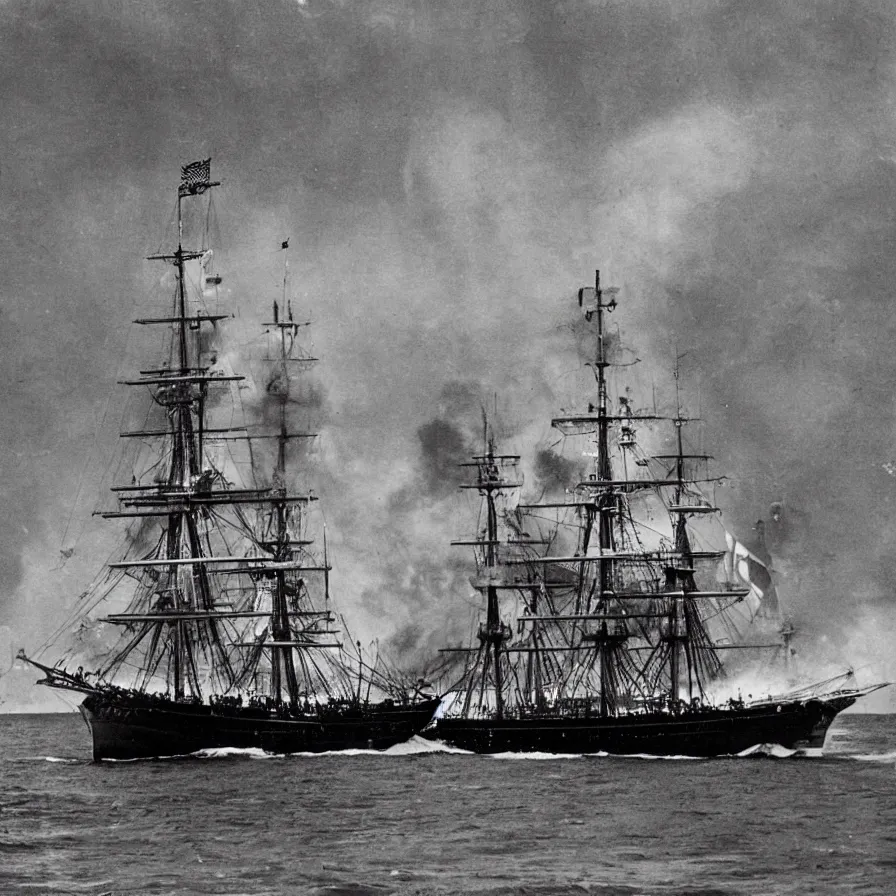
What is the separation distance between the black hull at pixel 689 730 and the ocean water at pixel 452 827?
218cm

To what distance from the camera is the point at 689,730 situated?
93.4 meters

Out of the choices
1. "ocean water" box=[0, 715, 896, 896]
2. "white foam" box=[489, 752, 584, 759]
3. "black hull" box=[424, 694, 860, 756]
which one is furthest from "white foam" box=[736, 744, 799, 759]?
"white foam" box=[489, 752, 584, 759]

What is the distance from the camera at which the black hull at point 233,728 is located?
3674 inches

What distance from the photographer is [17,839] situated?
58.5 metres

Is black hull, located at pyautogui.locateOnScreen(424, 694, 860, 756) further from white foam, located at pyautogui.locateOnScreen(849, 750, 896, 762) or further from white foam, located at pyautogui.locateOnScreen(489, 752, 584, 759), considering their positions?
white foam, located at pyautogui.locateOnScreen(849, 750, 896, 762)

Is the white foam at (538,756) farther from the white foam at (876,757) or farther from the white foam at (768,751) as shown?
the white foam at (876,757)

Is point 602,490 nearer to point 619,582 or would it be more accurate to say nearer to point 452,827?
point 619,582

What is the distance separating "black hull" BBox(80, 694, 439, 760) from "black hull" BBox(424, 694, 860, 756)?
7.35m

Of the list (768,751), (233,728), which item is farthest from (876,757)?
(233,728)

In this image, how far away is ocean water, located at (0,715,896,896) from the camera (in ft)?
159

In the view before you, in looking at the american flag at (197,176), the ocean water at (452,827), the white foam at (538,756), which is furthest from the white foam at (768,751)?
the american flag at (197,176)

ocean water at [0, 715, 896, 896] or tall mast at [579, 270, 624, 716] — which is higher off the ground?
tall mast at [579, 270, 624, 716]

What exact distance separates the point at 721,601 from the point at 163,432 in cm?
4336

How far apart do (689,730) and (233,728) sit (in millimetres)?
24781
